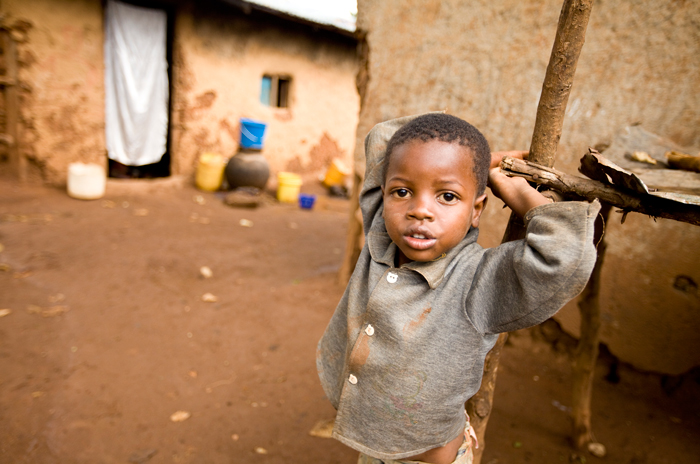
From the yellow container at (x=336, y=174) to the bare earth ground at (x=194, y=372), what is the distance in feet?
15.0

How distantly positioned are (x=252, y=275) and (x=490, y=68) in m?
2.83

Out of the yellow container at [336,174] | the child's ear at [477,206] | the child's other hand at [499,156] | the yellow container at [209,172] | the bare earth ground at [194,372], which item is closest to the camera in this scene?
the child's ear at [477,206]

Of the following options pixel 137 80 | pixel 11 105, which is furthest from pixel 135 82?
pixel 11 105

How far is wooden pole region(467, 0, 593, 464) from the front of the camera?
3.92 feet

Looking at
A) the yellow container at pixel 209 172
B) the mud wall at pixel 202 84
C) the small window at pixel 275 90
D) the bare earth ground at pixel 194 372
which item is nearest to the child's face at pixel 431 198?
the bare earth ground at pixel 194 372

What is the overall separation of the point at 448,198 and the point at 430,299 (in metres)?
0.26

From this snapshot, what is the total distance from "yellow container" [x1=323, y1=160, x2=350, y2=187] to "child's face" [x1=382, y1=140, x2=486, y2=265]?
8.12m

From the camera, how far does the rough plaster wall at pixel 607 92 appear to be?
2510 mm

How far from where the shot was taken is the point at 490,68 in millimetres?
3041

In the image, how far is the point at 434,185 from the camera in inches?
42.8

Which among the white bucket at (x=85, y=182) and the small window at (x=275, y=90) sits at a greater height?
the small window at (x=275, y=90)

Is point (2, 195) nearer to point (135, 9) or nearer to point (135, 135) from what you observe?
point (135, 135)

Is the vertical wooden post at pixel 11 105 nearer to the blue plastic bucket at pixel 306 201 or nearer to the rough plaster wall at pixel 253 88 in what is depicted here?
the rough plaster wall at pixel 253 88

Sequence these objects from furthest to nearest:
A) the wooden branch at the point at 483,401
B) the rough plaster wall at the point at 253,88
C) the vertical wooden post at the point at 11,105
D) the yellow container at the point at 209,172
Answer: the yellow container at the point at 209,172
the rough plaster wall at the point at 253,88
the vertical wooden post at the point at 11,105
the wooden branch at the point at 483,401
